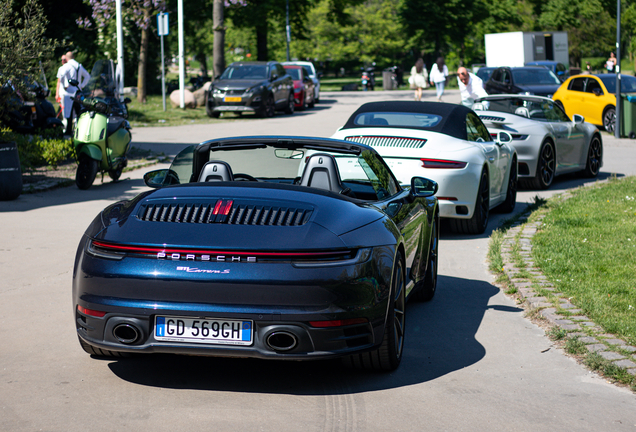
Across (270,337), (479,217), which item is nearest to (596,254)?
(479,217)

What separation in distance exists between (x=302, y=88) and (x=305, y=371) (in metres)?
A: 27.7

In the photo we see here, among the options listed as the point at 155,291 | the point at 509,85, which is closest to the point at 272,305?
the point at 155,291

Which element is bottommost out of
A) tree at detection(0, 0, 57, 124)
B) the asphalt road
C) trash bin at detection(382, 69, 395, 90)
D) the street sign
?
the asphalt road

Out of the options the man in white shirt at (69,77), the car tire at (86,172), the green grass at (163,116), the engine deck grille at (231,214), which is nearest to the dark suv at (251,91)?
the green grass at (163,116)

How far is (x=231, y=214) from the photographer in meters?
4.34

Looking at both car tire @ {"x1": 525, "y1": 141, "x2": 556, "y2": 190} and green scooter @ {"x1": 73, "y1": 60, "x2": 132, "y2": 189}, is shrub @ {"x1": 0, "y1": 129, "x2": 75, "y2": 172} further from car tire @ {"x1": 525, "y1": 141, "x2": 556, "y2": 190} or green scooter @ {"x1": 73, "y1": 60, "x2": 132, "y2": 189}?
car tire @ {"x1": 525, "y1": 141, "x2": 556, "y2": 190}

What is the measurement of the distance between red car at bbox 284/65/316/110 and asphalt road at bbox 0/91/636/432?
25.4m

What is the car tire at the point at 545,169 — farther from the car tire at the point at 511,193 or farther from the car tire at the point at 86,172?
the car tire at the point at 86,172

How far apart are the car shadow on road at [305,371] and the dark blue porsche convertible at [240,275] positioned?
0.24 m

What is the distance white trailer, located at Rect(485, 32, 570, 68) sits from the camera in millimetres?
45031

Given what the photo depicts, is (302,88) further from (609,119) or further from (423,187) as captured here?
(423,187)

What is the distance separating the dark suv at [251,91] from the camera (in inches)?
1086

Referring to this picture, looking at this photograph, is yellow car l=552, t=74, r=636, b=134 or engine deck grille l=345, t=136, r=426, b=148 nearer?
engine deck grille l=345, t=136, r=426, b=148

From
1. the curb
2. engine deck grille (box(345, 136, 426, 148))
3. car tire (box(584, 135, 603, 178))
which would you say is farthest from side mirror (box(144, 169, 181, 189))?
car tire (box(584, 135, 603, 178))
